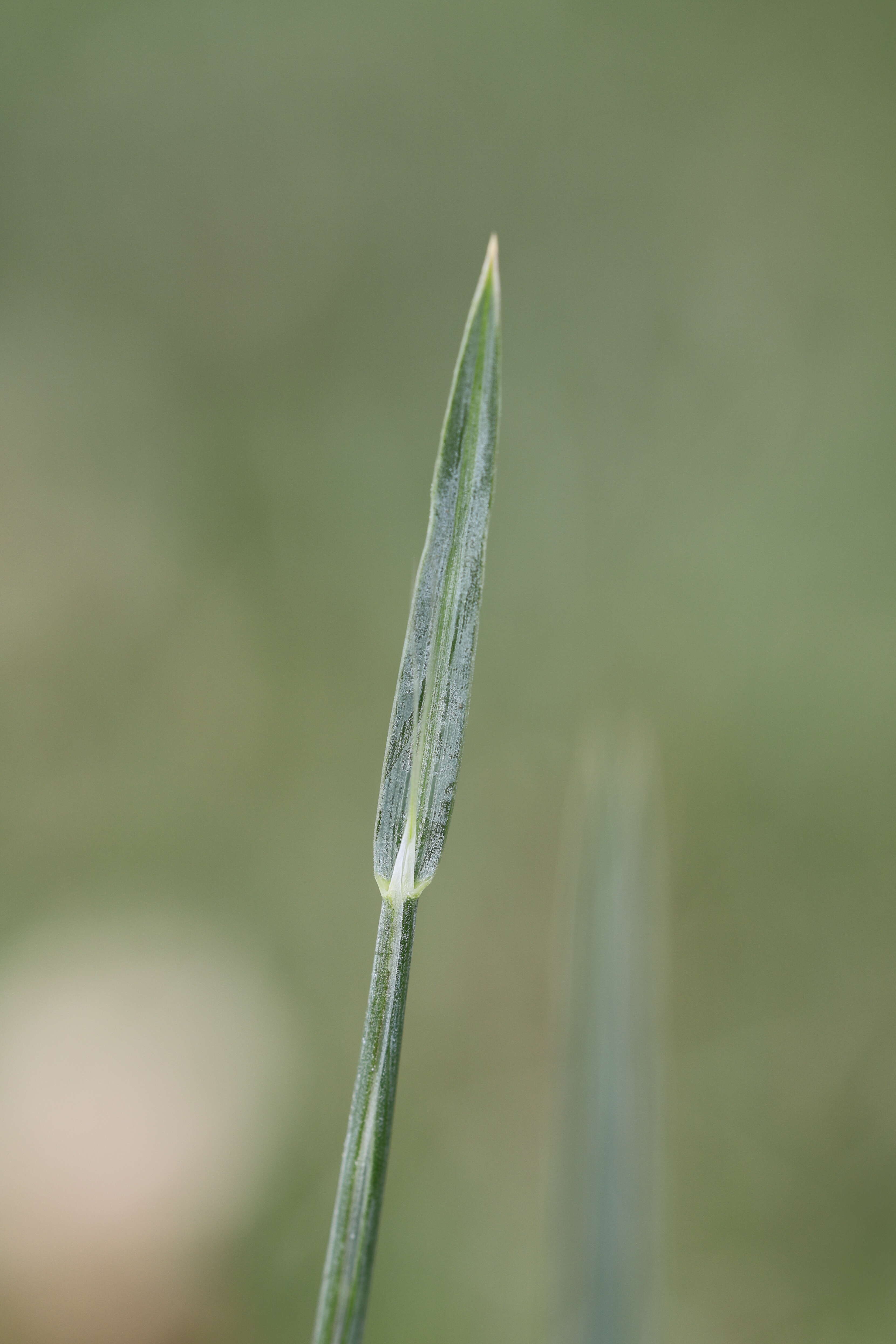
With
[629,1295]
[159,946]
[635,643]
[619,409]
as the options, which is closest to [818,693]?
[635,643]

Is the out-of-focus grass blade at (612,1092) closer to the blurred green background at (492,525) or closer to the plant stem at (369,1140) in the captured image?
the plant stem at (369,1140)

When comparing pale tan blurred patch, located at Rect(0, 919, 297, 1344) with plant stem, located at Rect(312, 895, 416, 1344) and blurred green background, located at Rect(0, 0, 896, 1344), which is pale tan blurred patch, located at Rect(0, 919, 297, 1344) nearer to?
blurred green background, located at Rect(0, 0, 896, 1344)

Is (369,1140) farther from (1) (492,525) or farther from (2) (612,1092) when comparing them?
(1) (492,525)

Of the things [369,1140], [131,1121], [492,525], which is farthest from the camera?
[492,525]

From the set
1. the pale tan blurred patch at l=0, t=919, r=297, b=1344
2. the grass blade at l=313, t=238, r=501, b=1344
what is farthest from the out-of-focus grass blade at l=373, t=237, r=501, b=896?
the pale tan blurred patch at l=0, t=919, r=297, b=1344

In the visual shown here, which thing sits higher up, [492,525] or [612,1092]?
[492,525]

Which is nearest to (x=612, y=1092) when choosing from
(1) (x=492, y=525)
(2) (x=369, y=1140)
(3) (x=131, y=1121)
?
(2) (x=369, y=1140)

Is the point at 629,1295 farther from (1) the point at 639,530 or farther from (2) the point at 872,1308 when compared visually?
(1) the point at 639,530

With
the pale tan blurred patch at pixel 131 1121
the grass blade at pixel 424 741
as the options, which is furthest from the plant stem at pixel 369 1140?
the pale tan blurred patch at pixel 131 1121

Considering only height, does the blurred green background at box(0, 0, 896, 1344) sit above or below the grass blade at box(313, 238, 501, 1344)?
above
